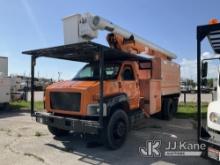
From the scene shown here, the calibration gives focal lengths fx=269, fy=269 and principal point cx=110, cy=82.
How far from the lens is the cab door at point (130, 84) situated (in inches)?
318

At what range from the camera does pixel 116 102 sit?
7281 mm

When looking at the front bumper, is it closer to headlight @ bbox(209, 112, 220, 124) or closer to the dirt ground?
the dirt ground

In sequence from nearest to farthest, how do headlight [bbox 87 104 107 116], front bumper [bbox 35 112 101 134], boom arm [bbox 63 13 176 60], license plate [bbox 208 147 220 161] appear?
license plate [bbox 208 147 220 161], front bumper [bbox 35 112 101 134], headlight [bbox 87 104 107 116], boom arm [bbox 63 13 176 60]

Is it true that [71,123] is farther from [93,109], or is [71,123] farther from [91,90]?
[91,90]

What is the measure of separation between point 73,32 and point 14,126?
16.4ft

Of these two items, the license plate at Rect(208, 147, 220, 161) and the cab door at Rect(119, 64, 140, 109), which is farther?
the cab door at Rect(119, 64, 140, 109)

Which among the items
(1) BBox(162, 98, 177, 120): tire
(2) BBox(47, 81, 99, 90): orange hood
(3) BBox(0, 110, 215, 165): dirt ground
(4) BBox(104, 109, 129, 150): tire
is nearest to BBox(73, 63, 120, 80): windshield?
(2) BBox(47, 81, 99, 90): orange hood

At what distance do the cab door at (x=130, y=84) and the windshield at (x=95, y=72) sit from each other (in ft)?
0.76

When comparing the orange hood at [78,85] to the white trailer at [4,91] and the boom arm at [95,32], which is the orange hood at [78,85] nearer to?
the boom arm at [95,32]

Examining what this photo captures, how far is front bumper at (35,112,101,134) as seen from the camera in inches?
259

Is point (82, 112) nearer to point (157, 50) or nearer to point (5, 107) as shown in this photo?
point (157, 50)

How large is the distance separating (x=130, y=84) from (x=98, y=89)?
158 cm

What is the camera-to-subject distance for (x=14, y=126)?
10430 millimetres

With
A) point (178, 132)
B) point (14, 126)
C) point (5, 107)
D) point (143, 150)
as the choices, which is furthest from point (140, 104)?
point (5, 107)
